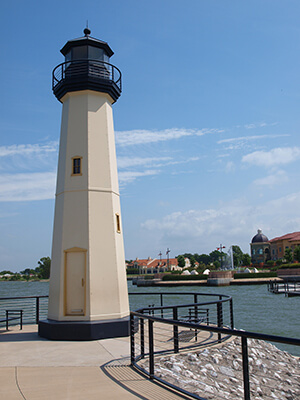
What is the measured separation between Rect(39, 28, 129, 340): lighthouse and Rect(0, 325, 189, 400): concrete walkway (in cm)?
95

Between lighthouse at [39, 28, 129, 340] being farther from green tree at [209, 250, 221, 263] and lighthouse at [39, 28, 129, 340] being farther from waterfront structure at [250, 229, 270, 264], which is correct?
green tree at [209, 250, 221, 263]

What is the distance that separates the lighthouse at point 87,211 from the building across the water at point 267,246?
96.1 metres

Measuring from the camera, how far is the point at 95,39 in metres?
12.2

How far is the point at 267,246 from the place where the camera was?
11988 cm

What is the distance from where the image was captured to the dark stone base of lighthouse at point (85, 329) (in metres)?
10.1

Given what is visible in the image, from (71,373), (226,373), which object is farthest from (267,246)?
(71,373)

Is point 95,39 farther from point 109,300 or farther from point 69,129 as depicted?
point 109,300

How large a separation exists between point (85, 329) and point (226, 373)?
12.5 feet

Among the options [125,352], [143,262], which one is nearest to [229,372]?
[125,352]

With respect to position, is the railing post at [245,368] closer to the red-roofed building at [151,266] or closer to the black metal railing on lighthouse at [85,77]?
the black metal railing on lighthouse at [85,77]

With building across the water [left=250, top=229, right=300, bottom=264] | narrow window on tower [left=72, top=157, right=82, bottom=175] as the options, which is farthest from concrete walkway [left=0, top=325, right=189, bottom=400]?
building across the water [left=250, top=229, right=300, bottom=264]

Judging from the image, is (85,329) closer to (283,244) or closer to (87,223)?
(87,223)

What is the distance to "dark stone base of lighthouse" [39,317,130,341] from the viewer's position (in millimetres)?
10070

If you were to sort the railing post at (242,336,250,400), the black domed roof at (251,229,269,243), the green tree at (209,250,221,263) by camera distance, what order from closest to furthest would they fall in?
the railing post at (242,336,250,400), the black domed roof at (251,229,269,243), the green tree at (209,250,221,263)
